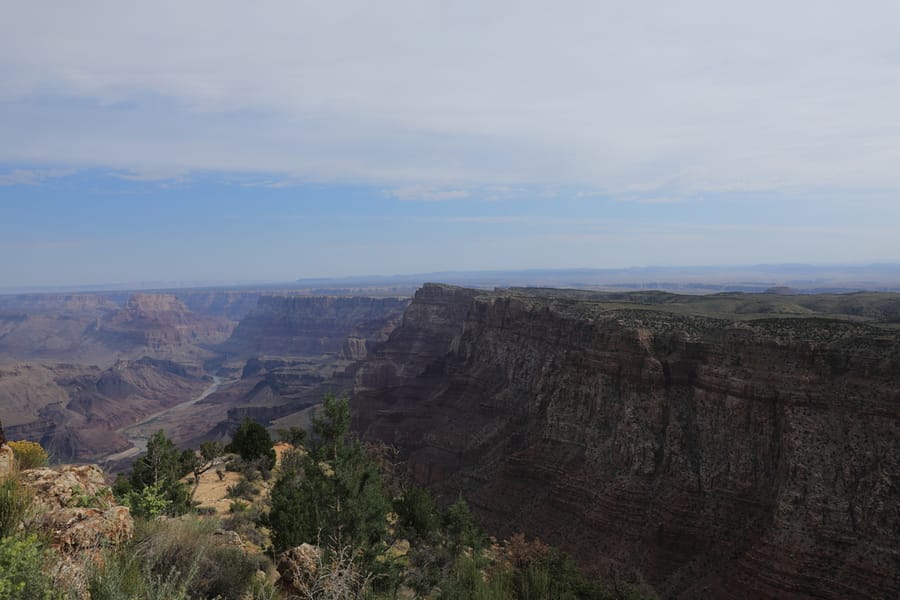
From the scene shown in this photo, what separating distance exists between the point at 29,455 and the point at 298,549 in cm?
824

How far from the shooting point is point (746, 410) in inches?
1266

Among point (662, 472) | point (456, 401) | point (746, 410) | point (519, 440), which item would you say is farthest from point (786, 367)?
point (456, 401)

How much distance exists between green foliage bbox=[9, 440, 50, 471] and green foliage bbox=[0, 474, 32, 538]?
626 centimetres

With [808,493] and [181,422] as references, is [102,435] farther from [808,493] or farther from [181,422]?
[808,493]

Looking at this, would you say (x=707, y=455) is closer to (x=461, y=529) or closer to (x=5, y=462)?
(x=461, y=529)

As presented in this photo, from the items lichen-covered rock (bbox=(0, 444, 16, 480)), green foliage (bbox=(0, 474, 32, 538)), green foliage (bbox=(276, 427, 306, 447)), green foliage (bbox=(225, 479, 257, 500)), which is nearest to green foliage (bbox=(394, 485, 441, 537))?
green foliage (bbox=(225, 479, 257, 500))

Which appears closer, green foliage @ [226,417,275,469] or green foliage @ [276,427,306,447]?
green foliage @ [226,417,275,469]

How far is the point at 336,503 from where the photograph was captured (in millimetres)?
16344

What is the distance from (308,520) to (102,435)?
135 metres

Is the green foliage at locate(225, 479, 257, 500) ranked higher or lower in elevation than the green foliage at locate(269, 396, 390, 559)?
lower

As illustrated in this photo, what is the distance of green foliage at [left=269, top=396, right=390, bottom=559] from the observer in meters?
15.7

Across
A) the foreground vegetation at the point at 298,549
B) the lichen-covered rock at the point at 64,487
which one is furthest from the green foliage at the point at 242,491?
the lichen-covered rock at the point at 64,487

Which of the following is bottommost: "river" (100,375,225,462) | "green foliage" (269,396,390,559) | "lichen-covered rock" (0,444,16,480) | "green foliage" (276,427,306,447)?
"river" (100,375,225,462)

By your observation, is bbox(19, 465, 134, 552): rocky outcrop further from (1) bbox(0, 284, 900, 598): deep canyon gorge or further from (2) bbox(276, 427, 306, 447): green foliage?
(2) bbox(276, 427, 306, 447): green foliage
